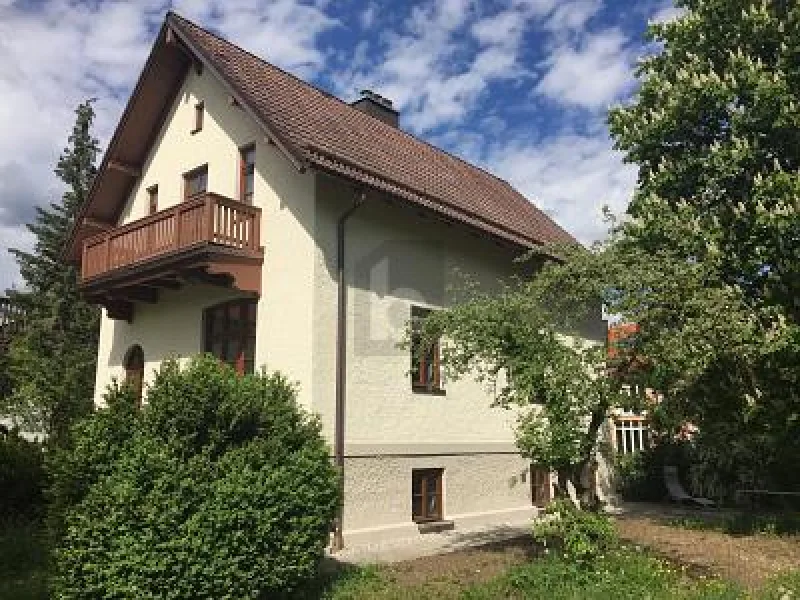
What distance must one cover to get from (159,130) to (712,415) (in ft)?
43.7

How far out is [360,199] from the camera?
1271 centimetres

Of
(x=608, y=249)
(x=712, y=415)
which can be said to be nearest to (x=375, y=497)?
(x=608, y=249)

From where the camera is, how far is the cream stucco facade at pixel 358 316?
12.6 meters

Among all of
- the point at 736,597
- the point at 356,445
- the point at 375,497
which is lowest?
the point at 736,597

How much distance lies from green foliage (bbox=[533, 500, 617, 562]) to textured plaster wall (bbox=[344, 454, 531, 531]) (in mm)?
4116

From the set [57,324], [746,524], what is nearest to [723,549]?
[746,524]

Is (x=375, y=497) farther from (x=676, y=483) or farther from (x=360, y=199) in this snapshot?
(x=676, y=483)

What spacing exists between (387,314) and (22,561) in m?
7.01

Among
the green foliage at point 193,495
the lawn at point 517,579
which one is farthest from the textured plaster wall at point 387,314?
the green foliage at point 193,495

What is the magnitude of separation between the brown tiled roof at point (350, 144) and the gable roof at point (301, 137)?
0.03 meters

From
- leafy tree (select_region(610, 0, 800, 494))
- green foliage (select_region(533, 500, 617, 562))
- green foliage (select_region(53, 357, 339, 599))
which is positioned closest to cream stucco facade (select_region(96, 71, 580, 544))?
green foliage (select_region(53, 357, 339, 599))

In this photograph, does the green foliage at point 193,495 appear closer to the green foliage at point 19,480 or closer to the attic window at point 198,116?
the green foliage at point 19,480

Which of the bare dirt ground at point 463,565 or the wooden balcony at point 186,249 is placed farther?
the wooden balcony at point 186,249

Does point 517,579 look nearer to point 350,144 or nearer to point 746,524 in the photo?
point 746,524
